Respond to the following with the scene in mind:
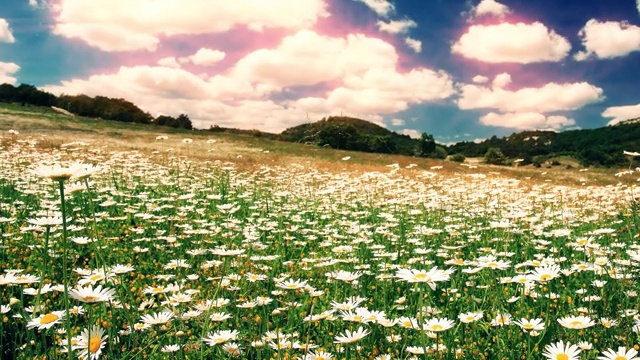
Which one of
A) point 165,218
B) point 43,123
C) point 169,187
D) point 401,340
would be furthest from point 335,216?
point 43,123

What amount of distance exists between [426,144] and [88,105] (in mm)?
53874

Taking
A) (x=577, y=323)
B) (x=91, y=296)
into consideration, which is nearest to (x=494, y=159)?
(x=577, y=323)

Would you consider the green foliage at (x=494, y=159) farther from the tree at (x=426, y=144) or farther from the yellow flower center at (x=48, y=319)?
the yellow flower center at (x=48, y=319)

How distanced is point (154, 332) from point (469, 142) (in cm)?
10547

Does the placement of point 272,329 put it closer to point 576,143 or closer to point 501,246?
point 501,246

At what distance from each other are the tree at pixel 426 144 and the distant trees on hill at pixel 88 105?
122ft

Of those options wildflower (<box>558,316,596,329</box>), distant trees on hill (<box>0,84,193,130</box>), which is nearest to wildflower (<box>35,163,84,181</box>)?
wildflower (<box>558,316,596,329</box>)

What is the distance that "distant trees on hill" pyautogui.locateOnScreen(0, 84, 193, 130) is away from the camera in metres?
70.6

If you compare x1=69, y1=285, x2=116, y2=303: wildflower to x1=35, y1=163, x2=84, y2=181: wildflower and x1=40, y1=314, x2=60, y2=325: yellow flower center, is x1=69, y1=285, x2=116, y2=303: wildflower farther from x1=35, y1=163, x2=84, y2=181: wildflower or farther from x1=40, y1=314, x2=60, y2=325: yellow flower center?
x1=35, y1=163, x2=84, y2=181: wildflower

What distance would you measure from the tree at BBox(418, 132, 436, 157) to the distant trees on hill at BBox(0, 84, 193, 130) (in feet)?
122

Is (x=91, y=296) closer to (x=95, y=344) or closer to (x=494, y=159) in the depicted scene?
(x=95, y=344)

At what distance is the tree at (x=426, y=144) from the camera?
7361cm

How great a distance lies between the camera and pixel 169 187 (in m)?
11.7

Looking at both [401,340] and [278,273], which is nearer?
[401,340]
